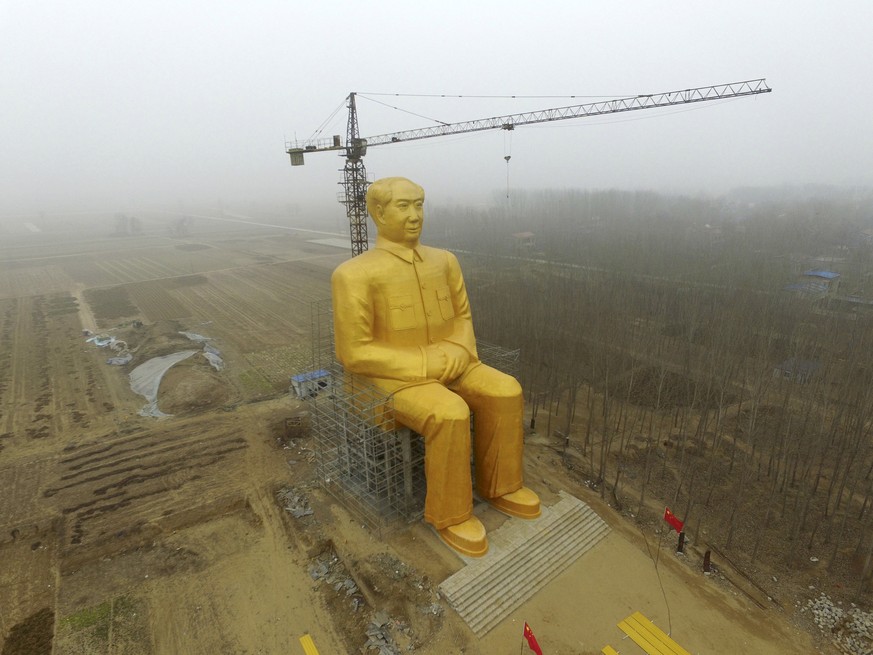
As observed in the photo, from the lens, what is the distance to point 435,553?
10406 mm

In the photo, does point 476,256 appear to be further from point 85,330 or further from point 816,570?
point 816,570

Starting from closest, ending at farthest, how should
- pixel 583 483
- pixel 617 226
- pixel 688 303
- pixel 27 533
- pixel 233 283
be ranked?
1. pixel 27 533
2. pixel 583 483
3. pixel 688 303
4. pixel 233 283
5. pixel 617 226

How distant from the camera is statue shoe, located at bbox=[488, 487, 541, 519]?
36.6 ft

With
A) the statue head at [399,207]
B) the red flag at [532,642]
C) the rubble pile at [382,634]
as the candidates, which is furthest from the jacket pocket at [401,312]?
the red flag at [532,642]

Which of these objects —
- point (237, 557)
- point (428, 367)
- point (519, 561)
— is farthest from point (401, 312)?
point (237, 557)

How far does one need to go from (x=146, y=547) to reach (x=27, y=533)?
124 inches

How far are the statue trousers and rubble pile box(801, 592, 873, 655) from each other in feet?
20.1

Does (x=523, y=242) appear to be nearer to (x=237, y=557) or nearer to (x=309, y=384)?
(x=309, y=384)

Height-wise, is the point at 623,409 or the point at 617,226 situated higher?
the point at 617,226

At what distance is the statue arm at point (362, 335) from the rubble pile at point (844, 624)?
29.5ft

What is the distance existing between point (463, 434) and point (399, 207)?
16.2 ft

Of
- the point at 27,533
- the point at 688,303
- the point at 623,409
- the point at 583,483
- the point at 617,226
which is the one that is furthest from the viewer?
the point at 617,226

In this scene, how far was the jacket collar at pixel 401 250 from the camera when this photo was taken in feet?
35.0

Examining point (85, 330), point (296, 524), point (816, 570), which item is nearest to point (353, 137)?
point (85, 330)
